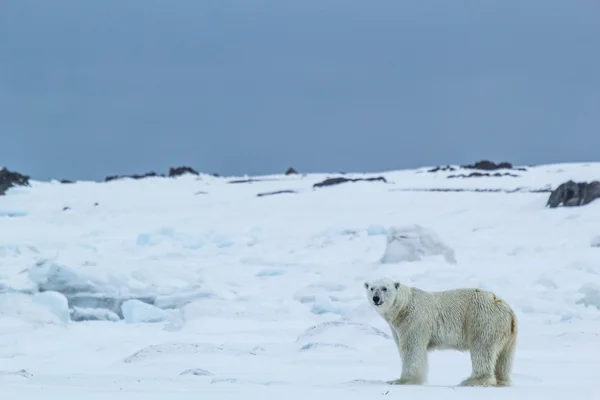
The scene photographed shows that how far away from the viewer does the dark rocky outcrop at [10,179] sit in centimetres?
3144

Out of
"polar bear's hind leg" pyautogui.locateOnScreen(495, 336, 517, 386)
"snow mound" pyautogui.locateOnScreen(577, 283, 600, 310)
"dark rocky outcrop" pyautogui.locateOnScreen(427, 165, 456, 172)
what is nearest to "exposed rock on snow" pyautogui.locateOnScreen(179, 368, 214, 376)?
"polar bear's hind leg" pyautogui.locateOnScreen(495, 336, 517, 386)

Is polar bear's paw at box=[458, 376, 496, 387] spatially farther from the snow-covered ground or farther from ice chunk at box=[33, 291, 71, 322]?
ice chunk at box=[33, 291, 71, 322]

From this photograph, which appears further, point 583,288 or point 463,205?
point 463,205

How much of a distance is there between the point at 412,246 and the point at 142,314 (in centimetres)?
587

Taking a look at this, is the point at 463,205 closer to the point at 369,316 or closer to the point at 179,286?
the point at 179,286

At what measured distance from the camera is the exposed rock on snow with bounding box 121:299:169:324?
11.8 metres

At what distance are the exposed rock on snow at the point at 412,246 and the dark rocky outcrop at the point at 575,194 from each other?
→ 4.89 metres

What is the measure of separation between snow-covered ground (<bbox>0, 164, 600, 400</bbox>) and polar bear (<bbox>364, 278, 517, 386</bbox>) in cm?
29

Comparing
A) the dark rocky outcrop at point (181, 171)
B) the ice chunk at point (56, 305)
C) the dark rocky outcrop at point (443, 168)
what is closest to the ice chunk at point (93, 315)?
the ice chunk at point (56, 305)

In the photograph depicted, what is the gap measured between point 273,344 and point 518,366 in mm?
2723

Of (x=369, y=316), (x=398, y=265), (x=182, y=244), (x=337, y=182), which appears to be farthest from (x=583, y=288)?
(x=337, y=182)

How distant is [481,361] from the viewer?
6312 mm

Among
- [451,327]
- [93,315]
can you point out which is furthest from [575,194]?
[451,327]

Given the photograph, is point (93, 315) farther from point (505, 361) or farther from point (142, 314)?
point (505, 361)
